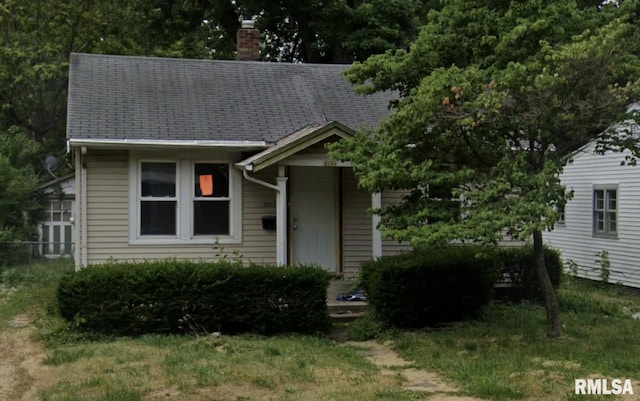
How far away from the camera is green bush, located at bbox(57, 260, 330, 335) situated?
9195 mm

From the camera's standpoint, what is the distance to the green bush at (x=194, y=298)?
9195 mm

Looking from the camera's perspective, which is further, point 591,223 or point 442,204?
point 591,223

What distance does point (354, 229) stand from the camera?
12336mm

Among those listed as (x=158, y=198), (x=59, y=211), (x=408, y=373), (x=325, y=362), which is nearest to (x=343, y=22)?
(x=59, y=211)

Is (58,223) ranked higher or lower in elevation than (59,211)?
lower

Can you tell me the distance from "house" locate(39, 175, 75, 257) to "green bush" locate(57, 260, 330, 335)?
1618 centimetres

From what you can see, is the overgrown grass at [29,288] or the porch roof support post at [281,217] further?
the overgrown grass at [29,288]

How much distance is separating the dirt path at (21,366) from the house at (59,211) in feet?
51.1

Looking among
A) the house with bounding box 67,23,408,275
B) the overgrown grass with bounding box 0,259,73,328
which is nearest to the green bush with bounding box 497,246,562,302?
the house with bounding box 67,23,408,275

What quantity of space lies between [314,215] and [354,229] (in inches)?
30.5

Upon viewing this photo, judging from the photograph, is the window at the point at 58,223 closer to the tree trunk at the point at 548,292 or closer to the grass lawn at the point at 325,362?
the grass lawn at the point at 325,362

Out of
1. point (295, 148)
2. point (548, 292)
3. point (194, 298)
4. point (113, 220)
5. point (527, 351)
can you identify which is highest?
point (295, 148)

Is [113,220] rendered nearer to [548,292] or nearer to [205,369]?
[205,369]

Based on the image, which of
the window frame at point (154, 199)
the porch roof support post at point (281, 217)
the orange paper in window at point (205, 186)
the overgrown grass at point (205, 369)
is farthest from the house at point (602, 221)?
the overgrown grass at point (205, 369)
